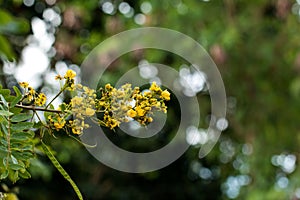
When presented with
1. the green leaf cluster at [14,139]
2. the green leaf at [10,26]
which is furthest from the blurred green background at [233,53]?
the green leaf at [10,26]

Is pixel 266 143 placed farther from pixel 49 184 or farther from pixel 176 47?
pixel 49 184

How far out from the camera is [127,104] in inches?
21.0

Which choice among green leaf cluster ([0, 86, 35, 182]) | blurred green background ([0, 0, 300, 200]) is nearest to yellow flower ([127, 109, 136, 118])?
green leaf cluster ([0, 86, 35, 182])

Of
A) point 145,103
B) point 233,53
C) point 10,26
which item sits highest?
point 233,53

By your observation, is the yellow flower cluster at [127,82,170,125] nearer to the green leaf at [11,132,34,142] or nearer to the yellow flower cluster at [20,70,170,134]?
the yellow flower cluster at [20,70,170,134]

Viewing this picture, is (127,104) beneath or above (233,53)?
beneath

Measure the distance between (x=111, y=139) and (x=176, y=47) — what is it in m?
1.33

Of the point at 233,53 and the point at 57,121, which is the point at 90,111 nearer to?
the point at 57,121

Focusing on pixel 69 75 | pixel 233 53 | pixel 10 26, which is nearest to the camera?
pixel 10 26

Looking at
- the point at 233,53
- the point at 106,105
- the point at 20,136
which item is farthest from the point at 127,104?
the point at 233,53

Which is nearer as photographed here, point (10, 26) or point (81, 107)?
point (10, 26)

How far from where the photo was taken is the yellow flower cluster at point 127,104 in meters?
0.52

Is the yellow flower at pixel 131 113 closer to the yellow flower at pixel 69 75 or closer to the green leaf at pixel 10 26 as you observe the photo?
the yellow flower at pixel 69 75

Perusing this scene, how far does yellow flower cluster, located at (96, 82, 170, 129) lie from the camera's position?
52 cm
